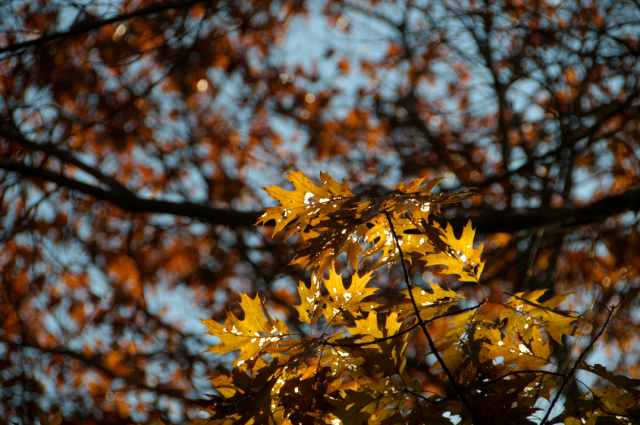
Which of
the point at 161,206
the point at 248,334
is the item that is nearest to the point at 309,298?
the point at 248,334

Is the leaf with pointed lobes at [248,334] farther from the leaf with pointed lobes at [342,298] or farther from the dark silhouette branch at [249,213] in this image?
the dark silhouette branch at [249,213]

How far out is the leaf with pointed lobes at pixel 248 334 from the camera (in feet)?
4.31

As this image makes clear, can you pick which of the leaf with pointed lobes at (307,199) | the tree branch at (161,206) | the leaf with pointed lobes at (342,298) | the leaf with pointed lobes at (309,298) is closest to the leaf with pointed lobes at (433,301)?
the leaf with pointed lobes at (342,298)

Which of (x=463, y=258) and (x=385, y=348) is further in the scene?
(x=463, y=258)

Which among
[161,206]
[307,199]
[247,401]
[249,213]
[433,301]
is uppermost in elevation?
[161,206]

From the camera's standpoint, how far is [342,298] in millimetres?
1379

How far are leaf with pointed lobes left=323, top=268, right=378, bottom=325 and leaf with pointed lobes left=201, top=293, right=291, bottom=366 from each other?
0.16 m

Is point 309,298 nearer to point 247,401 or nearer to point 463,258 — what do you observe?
point 247,401

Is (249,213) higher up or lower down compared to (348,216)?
higher up

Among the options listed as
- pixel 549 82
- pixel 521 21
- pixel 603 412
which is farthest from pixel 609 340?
pixel 603 412

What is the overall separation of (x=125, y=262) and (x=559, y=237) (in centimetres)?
669

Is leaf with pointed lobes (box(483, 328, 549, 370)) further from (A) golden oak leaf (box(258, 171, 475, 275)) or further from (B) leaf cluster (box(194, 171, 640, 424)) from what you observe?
(A) golden oak leaf (box(258, 171, 475, 275))

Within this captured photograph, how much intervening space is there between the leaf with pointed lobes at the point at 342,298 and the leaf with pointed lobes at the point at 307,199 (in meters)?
0.19

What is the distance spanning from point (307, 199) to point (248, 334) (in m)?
0.46
